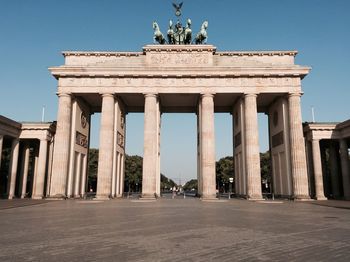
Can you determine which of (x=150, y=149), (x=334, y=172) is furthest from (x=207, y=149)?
(x=334, y=172)

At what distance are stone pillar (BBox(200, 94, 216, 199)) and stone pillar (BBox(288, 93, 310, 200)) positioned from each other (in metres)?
10.1

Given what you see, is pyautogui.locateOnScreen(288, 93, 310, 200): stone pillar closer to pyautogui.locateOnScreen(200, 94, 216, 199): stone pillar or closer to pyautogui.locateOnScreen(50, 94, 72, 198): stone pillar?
pyautogui.locateOnScreen(200, 94, 216, 199): stone pillar

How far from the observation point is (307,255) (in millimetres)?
7148

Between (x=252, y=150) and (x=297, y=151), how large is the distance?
18.2ft

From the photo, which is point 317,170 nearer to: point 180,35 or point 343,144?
point 343,144

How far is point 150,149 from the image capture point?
3847 cm

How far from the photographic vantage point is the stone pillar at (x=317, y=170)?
39.4 m

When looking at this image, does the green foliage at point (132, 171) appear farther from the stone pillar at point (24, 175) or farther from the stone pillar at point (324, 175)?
the stone pillar at point (324, 175)

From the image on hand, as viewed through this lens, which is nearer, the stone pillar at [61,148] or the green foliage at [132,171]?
the stone pillar at [61,148]

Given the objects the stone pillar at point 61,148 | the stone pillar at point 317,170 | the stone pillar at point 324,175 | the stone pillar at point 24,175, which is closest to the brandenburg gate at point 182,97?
the stone pillar at point 61,148

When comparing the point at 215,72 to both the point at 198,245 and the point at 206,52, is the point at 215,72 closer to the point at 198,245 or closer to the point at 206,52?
the point at 206,52

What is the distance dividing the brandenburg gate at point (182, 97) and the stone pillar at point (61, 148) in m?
0.12

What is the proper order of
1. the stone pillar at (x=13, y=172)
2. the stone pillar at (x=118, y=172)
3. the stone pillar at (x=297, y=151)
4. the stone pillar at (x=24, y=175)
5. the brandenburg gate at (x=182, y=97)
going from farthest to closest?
→ the stone pillar at (x=24, y=175), the stone pillar at (x=118, y=172), the stone pillar at (x=13, y=172), the brandenburg gate at (x=182, y=97), the stone pillar at (x=297, y=151)

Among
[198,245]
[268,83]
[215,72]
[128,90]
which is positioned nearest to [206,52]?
[215,72]
